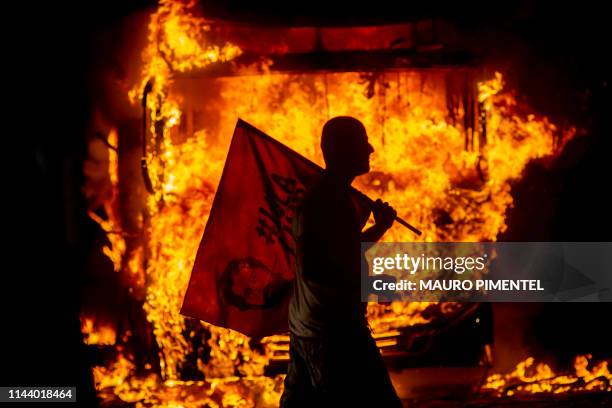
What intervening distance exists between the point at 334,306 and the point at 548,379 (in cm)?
426

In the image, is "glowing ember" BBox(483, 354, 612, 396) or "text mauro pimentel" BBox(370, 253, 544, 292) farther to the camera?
"text mauro pimentel" BBox(370, 253, 544, 292)

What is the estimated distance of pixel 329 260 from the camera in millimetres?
3488

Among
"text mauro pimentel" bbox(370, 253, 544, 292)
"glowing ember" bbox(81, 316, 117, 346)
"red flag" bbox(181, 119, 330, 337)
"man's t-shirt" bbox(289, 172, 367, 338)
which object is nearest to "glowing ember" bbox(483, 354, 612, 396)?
"text mauro pimentel" bbox(370, 253, 544, 292)

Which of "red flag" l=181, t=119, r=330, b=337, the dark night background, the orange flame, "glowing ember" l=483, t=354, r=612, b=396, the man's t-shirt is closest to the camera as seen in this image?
the man's t-shirt

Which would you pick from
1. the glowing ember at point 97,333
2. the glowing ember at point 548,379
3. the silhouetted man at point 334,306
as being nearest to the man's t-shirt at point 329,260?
the silhouetted man at point 334,306

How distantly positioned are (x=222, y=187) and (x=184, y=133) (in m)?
1.78

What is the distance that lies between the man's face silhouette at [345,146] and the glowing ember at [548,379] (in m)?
3.84

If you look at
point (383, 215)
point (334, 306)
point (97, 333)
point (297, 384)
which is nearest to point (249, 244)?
point (383, 215)

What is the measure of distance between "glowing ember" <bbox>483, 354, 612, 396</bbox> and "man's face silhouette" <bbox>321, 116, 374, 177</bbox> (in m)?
3.84

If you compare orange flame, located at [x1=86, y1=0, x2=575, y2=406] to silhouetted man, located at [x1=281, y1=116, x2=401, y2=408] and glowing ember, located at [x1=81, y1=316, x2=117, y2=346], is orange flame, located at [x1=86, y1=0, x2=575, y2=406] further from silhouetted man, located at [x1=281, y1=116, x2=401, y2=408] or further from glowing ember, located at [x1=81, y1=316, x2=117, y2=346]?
silhouetted man, located at [x1=281, y1=116, x2=401, y2=408]

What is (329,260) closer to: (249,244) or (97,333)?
(249,244)

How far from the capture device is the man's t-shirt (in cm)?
349

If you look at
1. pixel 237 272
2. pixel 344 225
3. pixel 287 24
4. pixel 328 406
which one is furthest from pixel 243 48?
pixel 328 406

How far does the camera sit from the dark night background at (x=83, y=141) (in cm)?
588
